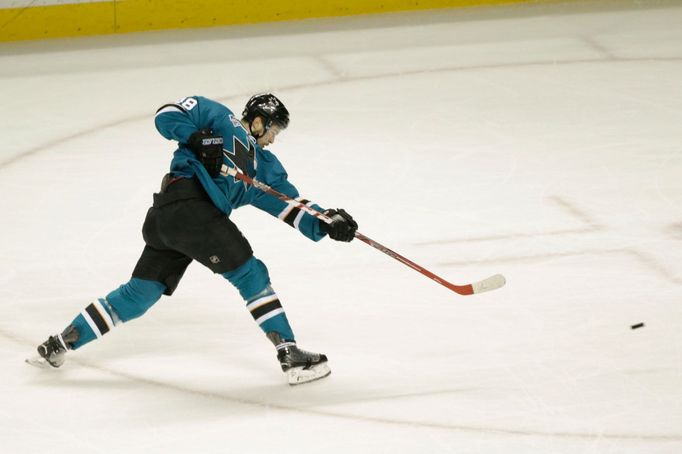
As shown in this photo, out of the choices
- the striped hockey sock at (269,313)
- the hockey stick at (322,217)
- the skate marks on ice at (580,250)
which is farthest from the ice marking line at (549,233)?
the striped hockey sock at (269,313)

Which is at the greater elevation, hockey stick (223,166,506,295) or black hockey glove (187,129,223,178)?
black hockey glove (187,129,223,178)

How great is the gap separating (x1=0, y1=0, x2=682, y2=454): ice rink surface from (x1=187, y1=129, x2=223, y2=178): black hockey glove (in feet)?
2.20

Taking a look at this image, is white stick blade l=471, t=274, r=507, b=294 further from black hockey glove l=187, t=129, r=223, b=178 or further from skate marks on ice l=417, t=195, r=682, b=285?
black hockey glove l=187, t=129, r=223, b=178

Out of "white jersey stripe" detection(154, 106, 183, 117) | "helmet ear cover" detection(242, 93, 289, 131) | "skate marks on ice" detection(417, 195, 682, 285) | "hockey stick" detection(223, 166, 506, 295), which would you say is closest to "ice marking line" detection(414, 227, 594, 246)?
"skate marks on ice" detection(417, 195, 682, 285)

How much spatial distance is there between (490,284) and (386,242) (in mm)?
1135

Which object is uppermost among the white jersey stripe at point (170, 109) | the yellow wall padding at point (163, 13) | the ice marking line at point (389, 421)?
the yellow wall padding at point (163, 13)

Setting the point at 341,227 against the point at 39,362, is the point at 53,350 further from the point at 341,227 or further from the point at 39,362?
the point at 341,227

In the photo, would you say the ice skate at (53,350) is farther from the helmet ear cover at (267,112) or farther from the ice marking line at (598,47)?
the ice marking line at (598,47)

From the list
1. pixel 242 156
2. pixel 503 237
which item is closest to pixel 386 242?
pixel 503 237

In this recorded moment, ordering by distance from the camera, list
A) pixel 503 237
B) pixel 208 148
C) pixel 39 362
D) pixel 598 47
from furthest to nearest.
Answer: pixel 598 47 < pixel 503 237 < pixel 39 362 < pixel 208 148

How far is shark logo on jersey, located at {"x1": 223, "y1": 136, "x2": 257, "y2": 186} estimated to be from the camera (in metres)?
3.99

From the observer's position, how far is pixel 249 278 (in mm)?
3885

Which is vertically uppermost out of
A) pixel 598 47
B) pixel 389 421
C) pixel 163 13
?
pixel 163 13

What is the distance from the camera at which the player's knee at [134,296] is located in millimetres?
4012
